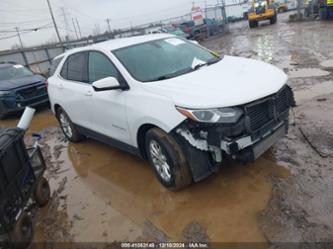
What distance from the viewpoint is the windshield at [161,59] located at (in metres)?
4.02

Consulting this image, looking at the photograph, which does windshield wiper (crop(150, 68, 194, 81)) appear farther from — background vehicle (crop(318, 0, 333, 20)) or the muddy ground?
background vehicle (crop(318, 0, 333, 20))

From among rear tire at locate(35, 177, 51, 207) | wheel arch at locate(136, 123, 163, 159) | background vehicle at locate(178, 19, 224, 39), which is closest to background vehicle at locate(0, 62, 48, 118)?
rear tire at locate(35, 177, 51, 207)

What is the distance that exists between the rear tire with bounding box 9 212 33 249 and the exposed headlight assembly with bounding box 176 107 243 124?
2.07m

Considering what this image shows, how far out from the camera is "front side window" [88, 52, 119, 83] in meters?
4.25

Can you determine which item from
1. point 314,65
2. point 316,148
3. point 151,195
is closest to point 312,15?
point 314,65

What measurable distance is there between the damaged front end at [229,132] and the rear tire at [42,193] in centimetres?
195

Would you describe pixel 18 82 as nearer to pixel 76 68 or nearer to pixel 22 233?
pixel 76 68

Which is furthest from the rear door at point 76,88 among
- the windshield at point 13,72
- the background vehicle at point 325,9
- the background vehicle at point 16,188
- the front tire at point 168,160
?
the background vehicle at point 325,9

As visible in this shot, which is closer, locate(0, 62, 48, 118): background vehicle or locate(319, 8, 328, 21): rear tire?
locate(0, 62, 48, 118): background vehicle

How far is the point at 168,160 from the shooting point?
3.52 m

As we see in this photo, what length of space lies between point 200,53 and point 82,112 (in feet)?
7.09

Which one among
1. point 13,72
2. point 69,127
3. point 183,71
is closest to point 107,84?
point 183,71

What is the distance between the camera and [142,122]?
3.72 meters

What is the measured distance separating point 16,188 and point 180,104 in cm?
195
